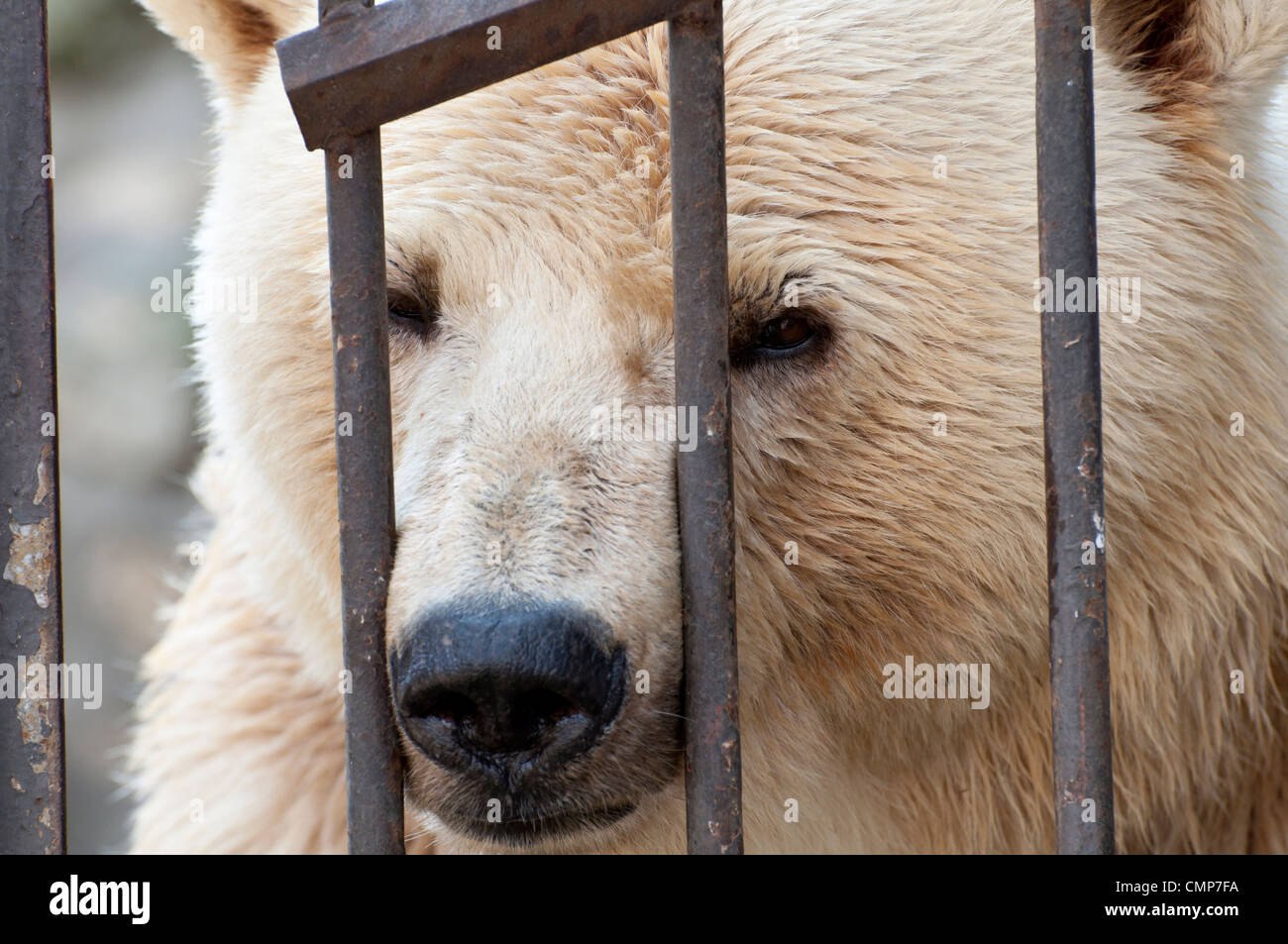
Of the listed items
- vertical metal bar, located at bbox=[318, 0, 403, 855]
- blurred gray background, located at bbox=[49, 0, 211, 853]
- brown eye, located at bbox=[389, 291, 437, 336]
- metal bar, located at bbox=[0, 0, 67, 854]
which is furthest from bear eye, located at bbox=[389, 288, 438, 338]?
blurred gray background, located at bbox=[49, 0, 211, 853]

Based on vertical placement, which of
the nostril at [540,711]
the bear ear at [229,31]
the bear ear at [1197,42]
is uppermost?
the bear ear at [229,31]

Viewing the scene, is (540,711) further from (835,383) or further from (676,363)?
(835,383)

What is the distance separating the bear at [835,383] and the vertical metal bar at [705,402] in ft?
0.43

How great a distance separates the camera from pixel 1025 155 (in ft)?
7.29

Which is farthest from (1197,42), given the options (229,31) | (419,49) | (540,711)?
(229,31)

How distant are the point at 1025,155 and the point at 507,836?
1353 mm

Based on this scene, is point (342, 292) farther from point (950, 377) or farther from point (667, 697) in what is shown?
point (950, 377)

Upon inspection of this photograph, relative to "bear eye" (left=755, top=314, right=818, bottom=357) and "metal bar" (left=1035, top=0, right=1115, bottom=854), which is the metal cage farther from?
"bear eye" (left=755, top=314, right=818, bottom=357)

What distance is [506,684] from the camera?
175 cm

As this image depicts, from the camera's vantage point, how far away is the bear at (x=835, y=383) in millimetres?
2021

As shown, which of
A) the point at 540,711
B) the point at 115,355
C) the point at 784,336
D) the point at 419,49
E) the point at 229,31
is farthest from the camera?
the point at 115,355

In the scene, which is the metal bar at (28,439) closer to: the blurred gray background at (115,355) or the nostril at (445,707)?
the nostril at (445,707)

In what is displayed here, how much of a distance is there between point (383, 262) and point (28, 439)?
20.0 inches

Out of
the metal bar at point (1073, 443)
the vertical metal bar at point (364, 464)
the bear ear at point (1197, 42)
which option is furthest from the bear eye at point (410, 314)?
the bear ear at point (1197, 42)
